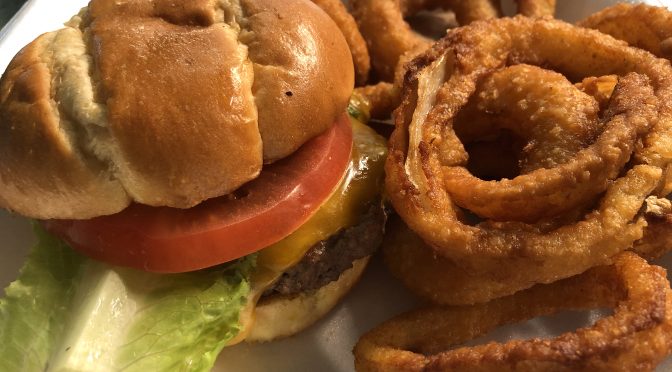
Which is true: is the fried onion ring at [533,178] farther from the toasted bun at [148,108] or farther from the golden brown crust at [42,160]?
the golden brown crust at [42,160]

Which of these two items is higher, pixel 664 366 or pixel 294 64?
pixel 294 64

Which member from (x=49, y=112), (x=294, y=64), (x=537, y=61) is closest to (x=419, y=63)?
(x=537, y=61)

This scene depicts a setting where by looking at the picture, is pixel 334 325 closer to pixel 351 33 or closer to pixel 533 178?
pixel 533 178

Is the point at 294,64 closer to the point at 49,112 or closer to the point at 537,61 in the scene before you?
the point at 49,112

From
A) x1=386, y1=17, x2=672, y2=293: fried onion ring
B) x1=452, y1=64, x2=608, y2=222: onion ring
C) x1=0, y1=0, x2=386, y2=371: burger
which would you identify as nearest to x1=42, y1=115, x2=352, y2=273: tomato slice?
x1=0, y1=0, x2=386, y2=371: burger

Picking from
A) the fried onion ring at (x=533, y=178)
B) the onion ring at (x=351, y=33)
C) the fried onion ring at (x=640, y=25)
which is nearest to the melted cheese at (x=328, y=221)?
the fried onion ring at (x=533, y=178)

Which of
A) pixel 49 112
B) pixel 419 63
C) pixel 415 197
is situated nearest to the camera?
pixel 49 112

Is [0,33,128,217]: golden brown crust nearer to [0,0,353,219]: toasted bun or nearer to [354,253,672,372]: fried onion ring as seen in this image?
[0,0,353,219]: toasted bun
